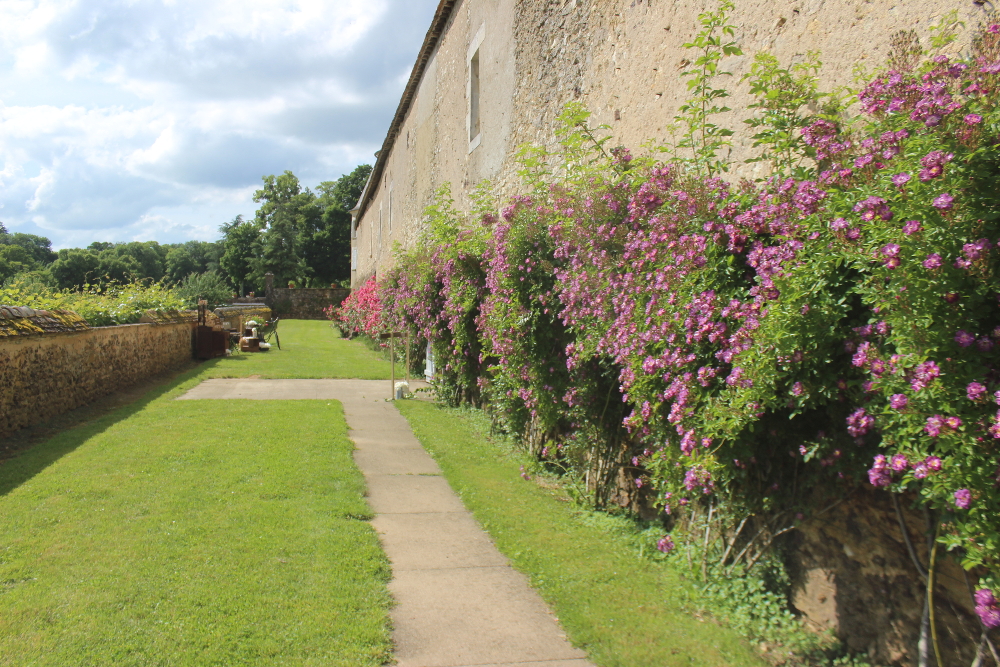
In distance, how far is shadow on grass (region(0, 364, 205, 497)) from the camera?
5270mm

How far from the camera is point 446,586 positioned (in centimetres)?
352

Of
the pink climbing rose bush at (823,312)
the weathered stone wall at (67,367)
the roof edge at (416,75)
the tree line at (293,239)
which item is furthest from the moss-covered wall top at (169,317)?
the tree line at (293,239)

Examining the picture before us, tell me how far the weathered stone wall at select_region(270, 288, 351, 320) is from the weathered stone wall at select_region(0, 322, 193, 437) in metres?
33.8

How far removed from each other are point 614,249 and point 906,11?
1799mm

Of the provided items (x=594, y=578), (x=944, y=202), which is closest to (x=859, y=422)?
(x=944, y=202)

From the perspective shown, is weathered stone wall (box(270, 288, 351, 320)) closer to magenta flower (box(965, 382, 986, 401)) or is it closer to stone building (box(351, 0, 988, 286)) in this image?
stone building (box(351, 0, 988, 286))

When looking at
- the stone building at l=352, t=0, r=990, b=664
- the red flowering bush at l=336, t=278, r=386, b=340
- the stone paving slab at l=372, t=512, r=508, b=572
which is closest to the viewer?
the stone building at l=352, t=0, r=990, b=664

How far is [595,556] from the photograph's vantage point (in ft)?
13.0

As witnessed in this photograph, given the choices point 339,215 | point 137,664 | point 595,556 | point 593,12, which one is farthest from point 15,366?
point 339,215

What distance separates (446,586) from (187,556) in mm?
1535

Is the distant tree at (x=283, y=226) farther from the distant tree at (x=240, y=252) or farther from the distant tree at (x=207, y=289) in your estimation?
the distant tree at (x=207, y=289)

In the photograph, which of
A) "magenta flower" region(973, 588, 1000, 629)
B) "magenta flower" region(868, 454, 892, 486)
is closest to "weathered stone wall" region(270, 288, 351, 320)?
"magenta flower" region(868, 454, 892, 486)

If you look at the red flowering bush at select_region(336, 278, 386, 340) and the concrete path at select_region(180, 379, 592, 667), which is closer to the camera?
the concrete path at select_region(180, 379, 592, 667)

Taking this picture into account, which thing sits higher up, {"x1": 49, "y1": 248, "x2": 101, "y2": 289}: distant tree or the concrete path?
{"x1": 49, "y1": 248, "x2": 101, "y2": 289}: distant tree
